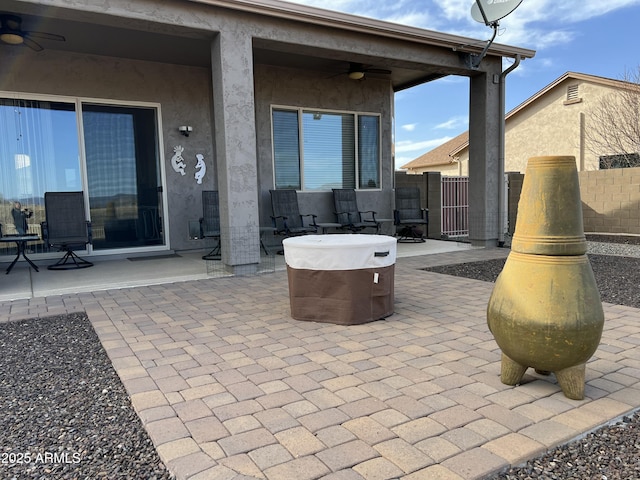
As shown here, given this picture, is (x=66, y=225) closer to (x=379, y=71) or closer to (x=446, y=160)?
(x=379, y=71)

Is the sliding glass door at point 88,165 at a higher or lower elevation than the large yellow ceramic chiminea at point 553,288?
higher

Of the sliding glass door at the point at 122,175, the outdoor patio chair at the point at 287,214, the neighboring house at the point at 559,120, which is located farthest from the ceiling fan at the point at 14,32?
the neighboring house at the point at 559,120

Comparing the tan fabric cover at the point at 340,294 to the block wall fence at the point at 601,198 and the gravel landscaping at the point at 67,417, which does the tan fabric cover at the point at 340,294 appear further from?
the block wall fence at the point at 601,198

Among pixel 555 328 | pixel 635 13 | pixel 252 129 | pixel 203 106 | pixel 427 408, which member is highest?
pixel 635 13

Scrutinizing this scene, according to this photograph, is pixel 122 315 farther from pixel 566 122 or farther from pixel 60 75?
pixel 566 122

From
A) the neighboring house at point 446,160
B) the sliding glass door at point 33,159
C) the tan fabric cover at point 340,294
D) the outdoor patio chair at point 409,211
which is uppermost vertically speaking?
the neighboring house at point 446,160

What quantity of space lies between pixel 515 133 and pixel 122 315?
1756 cm

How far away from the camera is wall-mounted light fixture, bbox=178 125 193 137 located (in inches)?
278

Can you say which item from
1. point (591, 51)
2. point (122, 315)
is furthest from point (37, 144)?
point (591, 51)

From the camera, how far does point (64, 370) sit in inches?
104

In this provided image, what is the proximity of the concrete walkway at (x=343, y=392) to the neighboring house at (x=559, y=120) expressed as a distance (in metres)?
12.6

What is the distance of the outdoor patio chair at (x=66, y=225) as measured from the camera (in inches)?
228

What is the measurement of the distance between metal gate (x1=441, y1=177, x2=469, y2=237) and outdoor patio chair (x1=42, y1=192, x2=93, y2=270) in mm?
6942

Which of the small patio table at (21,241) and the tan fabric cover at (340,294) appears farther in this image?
the small patio table at (21,241)
